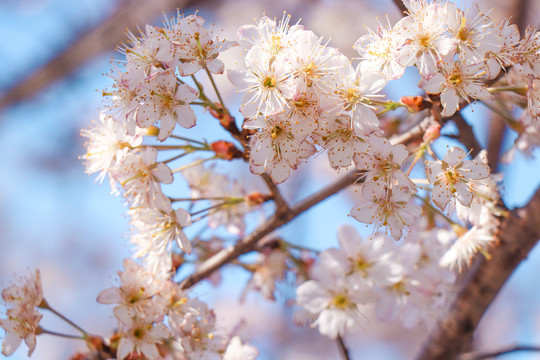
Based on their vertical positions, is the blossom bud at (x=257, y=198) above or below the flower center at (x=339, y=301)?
above

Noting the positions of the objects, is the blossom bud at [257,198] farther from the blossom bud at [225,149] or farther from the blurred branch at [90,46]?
the blurred branch at [90,46]

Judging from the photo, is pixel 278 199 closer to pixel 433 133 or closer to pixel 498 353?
pixel 433 133

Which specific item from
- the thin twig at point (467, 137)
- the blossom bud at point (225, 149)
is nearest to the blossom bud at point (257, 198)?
the blossom bud at point (225, 149)

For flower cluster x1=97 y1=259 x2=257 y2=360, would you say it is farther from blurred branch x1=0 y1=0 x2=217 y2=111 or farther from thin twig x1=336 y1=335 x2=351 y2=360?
blurred branch x1=0 y1=0 x2=217 y2=111

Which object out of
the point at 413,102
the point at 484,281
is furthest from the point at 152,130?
the point at 484,281

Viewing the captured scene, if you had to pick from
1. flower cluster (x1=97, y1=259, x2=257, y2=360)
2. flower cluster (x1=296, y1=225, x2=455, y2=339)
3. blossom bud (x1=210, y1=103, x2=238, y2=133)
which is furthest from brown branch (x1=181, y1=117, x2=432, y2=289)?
blossom bud (x1=210, y1=103, x2=238, y2=133)

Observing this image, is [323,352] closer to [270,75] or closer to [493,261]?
[493,261]
